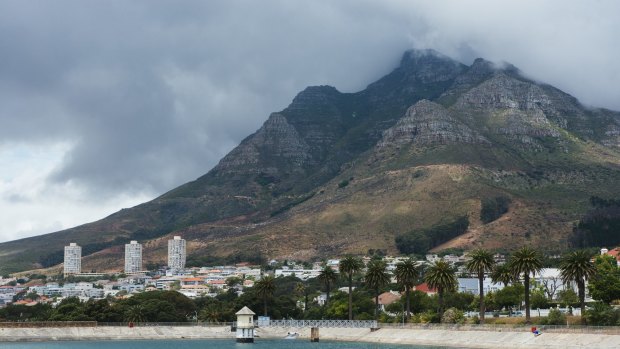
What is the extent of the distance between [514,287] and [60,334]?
77.7 meters

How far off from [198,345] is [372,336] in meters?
26.6

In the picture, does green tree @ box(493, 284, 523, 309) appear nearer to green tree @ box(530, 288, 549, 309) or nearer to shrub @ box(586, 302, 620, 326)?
green tree @ box(530, 288, 549, 309)

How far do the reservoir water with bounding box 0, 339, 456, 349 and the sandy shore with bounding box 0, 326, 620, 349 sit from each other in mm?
3675

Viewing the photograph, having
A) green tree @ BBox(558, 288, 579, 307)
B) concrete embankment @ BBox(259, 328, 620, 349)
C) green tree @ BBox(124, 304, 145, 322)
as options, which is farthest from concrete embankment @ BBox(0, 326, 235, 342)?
green tree @ BBox(558, 288, 579, 307)

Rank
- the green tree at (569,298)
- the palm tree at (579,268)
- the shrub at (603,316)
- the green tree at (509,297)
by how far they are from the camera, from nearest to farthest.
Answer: the shrub at (603,316) < the palm tree at (579,268) < the green tree at (569,298) < the green tree at (509,297)

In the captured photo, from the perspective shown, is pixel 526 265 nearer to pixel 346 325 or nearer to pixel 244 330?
pixel 346 325

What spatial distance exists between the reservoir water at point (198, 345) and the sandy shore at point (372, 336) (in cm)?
368

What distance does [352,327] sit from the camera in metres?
156

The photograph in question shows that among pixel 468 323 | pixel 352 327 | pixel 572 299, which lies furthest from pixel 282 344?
pixel 572 299

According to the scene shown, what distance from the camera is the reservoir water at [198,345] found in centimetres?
13475

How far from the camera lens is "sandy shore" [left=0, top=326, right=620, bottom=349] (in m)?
106

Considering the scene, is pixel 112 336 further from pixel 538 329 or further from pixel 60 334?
pixel 538 329

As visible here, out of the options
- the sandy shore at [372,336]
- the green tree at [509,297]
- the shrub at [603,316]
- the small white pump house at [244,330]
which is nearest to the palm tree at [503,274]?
the sandy shore at [372,336]

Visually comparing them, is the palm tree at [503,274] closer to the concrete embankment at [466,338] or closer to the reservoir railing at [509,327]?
the reservoir railing at [509,327]
